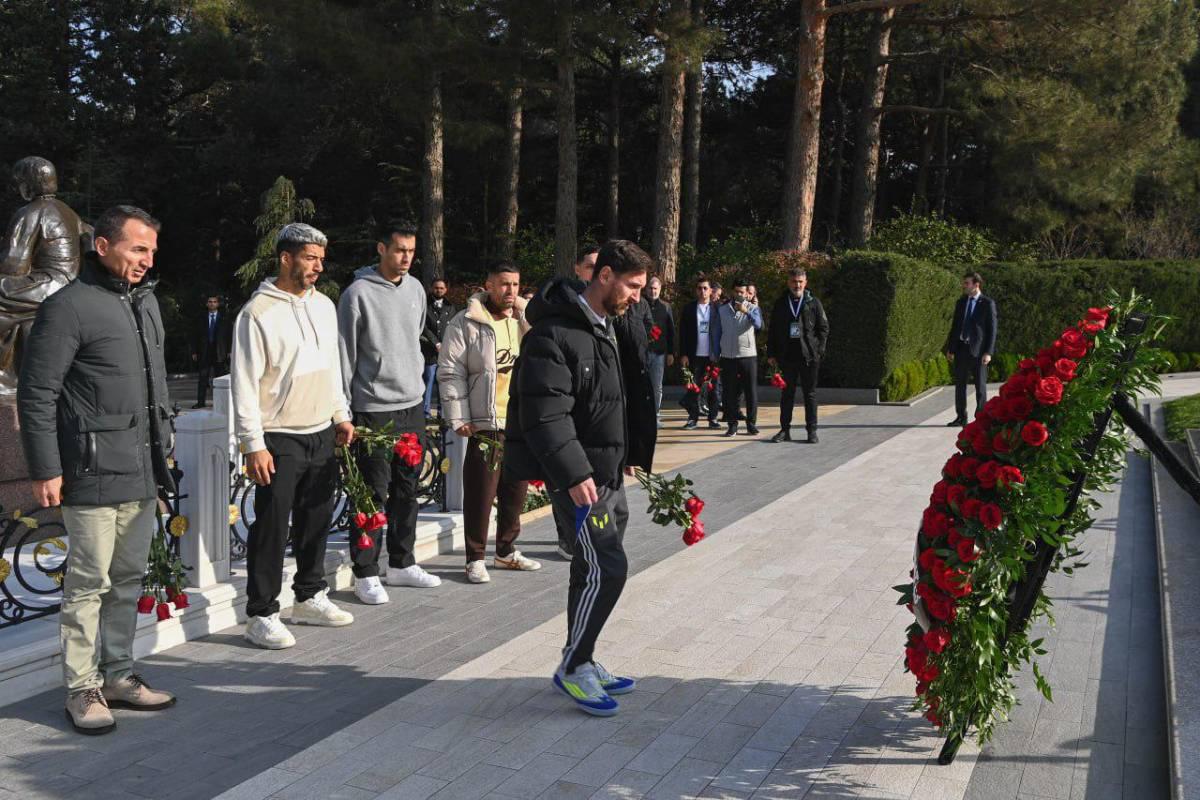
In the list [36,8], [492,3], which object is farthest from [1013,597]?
[36,8]

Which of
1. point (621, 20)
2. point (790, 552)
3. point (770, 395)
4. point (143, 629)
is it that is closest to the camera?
point (143, 629)

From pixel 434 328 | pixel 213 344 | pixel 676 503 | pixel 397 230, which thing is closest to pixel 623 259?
pixel 676 503

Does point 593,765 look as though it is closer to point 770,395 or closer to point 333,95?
point 770,395

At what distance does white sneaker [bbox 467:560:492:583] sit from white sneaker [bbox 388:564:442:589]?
0.20m

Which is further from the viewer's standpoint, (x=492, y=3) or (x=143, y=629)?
(x=492, y=3)

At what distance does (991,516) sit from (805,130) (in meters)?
18.5

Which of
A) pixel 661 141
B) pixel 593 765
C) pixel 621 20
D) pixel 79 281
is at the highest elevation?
pixel 621 20

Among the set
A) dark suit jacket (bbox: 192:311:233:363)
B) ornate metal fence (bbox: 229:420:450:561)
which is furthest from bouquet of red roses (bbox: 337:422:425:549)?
dark suit jacket (bbox: 192:311:233:363)

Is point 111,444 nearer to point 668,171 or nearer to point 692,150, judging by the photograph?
point 668,171

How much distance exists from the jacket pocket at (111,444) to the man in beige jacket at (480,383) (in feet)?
7.28

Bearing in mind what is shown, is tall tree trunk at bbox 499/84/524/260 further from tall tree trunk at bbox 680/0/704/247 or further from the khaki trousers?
the khaki trousers

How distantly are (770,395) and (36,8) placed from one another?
1043 inches

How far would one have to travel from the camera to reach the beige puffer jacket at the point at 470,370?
6.05 metres

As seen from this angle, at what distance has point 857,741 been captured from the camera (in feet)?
12.9
